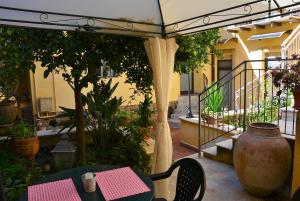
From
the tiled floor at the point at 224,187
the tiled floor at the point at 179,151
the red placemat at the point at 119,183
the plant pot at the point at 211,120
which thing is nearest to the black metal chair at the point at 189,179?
the red placemat at the point at 119,183

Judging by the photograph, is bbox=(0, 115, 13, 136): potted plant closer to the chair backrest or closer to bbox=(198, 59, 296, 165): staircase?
the chair backrest

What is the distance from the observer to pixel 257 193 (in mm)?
3492

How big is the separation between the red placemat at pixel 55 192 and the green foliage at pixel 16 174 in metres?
0.84

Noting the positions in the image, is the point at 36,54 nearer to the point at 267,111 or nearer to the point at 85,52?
the point at 85,52

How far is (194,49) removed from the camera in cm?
402

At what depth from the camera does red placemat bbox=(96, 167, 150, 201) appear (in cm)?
210

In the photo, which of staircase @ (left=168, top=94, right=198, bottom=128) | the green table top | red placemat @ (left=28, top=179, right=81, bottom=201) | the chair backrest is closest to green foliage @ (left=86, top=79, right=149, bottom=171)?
the green table top

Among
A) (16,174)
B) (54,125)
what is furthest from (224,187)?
(54,125)

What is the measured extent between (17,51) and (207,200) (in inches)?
118

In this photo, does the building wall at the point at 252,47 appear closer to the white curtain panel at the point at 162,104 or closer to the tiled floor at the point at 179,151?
the tiled floor at the point at 179,151

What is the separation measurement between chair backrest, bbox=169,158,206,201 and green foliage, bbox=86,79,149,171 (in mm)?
1664

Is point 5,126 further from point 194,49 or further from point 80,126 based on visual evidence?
point 194,49

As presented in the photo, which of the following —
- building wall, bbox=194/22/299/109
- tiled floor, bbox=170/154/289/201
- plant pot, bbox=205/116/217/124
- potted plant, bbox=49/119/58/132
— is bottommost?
tiled floor, bbox=170/154/289/201

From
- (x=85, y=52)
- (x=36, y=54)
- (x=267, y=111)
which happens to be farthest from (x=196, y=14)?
(x=267, y=111)
